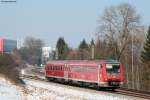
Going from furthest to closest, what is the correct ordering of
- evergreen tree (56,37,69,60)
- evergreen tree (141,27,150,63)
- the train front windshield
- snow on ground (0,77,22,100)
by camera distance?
evergreen tree (56,37,69,60) < evergreen tree (141,27,150,63) < the train front windshield < snow on ground (0,77,22,100)

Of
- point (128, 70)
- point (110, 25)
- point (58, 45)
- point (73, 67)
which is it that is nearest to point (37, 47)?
point (58, 45)

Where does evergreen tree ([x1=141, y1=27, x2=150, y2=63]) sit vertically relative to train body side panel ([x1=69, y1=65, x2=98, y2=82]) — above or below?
above

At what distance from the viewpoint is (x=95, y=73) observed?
128ft

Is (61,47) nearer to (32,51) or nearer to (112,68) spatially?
(32,51)

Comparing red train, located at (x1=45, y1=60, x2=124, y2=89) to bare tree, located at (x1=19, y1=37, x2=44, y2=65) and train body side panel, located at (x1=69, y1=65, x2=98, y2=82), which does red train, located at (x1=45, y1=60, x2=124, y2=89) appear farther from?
bare tree, located at (x1=19, y1=37, x2=44, y2=65)

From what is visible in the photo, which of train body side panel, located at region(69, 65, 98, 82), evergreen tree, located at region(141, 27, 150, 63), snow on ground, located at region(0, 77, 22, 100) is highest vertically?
evergreen tree, located at region(141, 27, 150, 63)

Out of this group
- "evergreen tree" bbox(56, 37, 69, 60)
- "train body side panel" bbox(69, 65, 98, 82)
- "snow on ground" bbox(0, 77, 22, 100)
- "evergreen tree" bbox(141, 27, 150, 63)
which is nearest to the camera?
"snow on ground" bbox(0, 77, 22, 100)

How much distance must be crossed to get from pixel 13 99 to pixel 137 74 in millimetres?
37727

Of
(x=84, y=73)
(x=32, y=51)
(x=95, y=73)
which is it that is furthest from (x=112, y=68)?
(x=32, y=51)

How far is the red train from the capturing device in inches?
1494

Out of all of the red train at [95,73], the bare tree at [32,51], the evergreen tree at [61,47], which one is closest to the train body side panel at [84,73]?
the red train at [95,73]

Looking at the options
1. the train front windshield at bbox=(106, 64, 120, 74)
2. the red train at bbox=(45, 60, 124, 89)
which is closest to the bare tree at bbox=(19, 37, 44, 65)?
the red train at bbox=(45, 60, 124, 89)

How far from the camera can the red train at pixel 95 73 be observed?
124ft

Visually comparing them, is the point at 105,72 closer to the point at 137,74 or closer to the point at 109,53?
the point at 137,74
